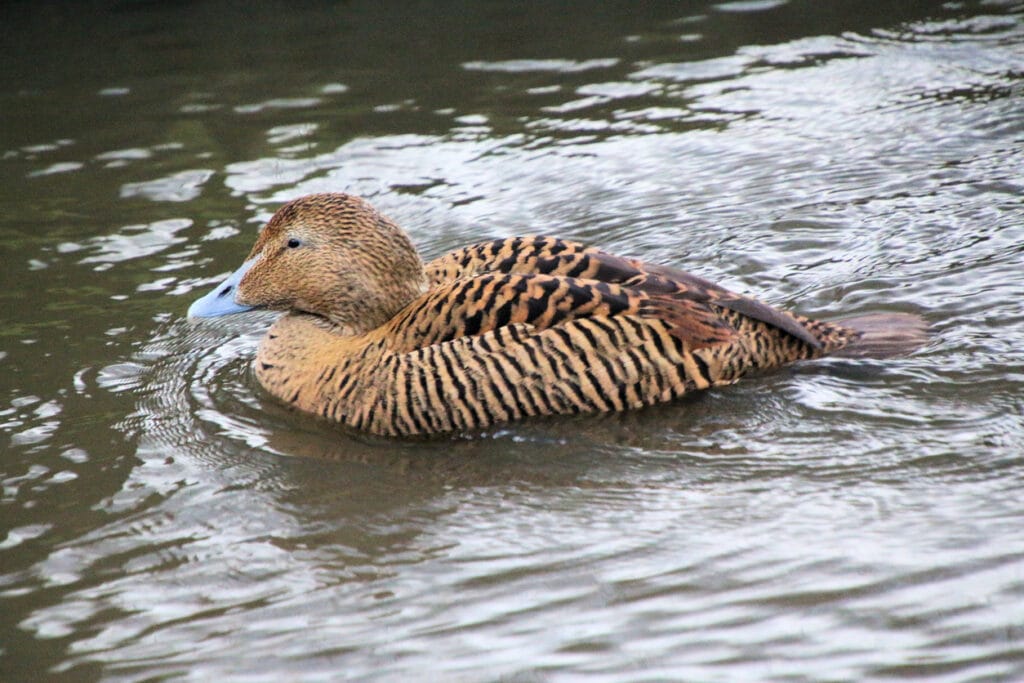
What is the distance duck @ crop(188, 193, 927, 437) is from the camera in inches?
214

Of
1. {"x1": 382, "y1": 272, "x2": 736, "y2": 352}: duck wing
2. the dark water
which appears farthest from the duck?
the dark water

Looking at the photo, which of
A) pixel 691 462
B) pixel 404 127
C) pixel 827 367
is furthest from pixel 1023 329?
pixel 404 127

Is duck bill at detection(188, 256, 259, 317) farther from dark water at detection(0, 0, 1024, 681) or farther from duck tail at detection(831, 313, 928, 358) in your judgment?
duck tail at detection(831, 313, 928, 358)

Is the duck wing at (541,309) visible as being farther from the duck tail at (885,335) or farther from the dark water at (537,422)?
the duck tail at (885,335)

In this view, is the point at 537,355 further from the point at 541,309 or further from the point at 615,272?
the point at 615,272

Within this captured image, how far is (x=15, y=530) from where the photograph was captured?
4789 millimetres

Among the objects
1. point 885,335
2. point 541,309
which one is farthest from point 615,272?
point 885,335

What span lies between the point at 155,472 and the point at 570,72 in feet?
18.6

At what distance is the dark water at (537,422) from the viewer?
13.0 ft

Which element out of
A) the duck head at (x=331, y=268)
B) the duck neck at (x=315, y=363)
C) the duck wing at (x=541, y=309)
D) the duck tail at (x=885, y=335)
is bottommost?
the duck tail at (x=885, y=335)

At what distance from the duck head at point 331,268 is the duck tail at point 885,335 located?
6.50ft

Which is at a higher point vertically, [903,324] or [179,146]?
[179,146]

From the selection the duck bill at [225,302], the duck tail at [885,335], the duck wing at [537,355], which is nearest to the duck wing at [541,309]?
the duck wing at [537,355]

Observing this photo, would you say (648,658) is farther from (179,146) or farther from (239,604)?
(179,146)
